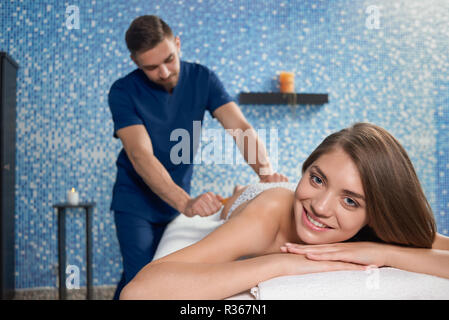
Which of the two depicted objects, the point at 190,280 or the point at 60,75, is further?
the point at 60,75

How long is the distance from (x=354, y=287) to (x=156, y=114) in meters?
1.30

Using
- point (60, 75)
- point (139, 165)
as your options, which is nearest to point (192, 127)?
point (139, 165)

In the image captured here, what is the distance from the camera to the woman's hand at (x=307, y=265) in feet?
2.67

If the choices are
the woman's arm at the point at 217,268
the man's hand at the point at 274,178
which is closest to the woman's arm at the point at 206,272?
the woman's arm at the point at 217,268

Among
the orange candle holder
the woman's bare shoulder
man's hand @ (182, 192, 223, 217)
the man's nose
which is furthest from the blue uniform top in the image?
the orange candle holder

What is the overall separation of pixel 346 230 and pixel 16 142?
268 centimetres

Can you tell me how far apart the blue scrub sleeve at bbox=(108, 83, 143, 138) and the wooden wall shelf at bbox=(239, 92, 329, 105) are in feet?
4.70

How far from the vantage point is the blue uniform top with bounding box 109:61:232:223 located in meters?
1.73

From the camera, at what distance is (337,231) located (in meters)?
0.93

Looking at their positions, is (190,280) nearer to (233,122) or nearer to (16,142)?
(233,122)

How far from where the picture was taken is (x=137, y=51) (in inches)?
62.7
